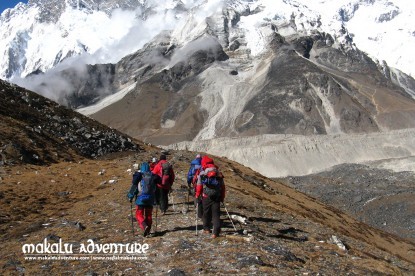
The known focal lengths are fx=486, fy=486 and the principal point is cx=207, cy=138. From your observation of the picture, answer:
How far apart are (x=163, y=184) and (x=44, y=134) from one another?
66.8ft

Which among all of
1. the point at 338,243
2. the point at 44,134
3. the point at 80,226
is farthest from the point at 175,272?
the point at 44,134

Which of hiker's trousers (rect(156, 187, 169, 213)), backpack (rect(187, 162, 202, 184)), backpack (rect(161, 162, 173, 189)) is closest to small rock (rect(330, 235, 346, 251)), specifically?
backpack (rect(187, 162, 202, 184))

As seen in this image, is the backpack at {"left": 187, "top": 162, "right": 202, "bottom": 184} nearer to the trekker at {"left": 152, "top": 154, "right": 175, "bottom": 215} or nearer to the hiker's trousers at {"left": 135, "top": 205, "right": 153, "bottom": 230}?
the trekker at {"left": 152, "top": 154, "right": 175, "bottom": 215}

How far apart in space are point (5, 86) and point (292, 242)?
114 feet

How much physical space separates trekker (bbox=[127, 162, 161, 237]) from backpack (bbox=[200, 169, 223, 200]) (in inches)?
72.9

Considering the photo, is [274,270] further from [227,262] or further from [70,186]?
[70,186]

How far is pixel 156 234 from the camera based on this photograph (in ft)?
53.3

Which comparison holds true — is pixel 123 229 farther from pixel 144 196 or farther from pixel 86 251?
pixel 86 251

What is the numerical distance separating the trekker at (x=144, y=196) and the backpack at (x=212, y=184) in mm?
1851

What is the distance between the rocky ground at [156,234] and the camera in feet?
44.7

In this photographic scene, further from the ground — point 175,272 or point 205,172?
point 205,172

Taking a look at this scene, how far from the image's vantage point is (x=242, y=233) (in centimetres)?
1644

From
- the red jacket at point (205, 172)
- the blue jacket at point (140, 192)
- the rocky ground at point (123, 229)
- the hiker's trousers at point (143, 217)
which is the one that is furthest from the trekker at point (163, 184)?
the red jacket at point (205, 172)

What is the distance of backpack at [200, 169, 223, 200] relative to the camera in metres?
15.8
